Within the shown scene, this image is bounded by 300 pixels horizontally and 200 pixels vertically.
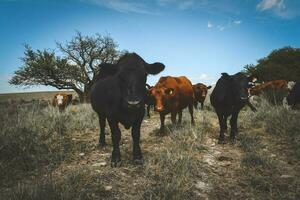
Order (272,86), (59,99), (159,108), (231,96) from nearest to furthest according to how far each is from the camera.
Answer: (231,96), (159,108), (59,99), (272,86)

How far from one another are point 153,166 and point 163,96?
3.64 metres

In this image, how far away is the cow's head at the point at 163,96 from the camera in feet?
27.5

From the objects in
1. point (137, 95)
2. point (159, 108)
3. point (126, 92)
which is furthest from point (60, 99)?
point (137, 95)

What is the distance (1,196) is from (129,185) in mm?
1716

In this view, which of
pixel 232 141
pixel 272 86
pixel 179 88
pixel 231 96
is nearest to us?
pixel 232 141

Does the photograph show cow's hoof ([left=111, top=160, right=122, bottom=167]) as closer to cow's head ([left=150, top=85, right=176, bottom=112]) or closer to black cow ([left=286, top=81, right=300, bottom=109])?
cow's head ([left=150, top=85, right=176, bottom=112])

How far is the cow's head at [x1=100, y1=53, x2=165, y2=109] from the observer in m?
4.80

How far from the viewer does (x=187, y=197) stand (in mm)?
4066

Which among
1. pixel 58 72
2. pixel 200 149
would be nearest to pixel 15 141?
pixel 200 149

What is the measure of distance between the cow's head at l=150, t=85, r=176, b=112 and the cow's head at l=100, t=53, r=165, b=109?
2.94m

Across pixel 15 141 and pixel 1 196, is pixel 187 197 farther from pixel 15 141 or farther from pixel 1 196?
pixel 15 141

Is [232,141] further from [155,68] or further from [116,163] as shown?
[116,163]

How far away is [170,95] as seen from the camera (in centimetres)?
865

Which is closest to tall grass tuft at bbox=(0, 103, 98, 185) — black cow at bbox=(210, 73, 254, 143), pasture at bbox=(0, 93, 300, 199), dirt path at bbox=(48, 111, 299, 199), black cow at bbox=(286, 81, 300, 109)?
pasture at bbox=(0, 93, 300, 199)
